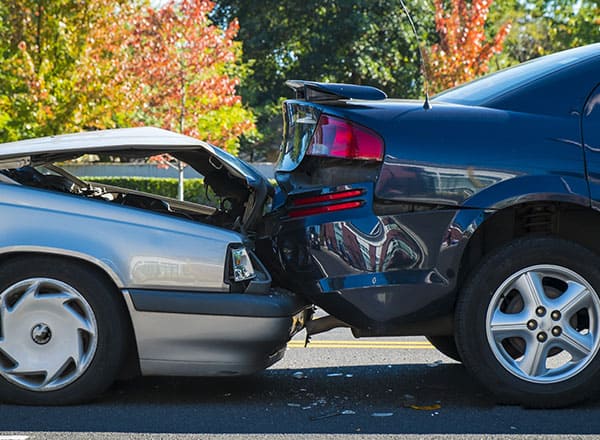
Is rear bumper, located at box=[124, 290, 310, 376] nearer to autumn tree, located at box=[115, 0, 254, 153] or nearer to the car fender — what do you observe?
the car fender

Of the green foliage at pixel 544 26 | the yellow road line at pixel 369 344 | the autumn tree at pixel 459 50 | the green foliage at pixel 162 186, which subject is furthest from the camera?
the green foliage at pixel 544 26

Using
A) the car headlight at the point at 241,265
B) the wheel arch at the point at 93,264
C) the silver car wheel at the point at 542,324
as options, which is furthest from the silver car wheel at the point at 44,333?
the silver car wheel at the point at 542,324

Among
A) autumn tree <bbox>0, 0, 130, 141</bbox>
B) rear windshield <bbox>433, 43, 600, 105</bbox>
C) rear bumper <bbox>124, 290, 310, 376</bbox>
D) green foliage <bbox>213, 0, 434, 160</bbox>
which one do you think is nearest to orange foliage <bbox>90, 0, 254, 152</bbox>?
autumn tree <bbox>0, 0, 130, 141</bbox>

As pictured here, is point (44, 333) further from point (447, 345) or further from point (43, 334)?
point (447, 345)

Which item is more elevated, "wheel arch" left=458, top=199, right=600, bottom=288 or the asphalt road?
"wheel arch" left=458, top=199, right=600, bottom=288

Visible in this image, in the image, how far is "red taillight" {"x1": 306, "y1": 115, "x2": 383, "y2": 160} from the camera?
4.23 m

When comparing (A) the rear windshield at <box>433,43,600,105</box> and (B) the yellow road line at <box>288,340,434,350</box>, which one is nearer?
(A) the rear windshield at <box>433,43,600,105</box>

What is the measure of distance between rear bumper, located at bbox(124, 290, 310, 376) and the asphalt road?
0.22m

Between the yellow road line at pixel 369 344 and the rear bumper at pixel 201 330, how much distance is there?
1950mm

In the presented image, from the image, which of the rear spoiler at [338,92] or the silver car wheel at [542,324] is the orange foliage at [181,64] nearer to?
the rear spoiler at [338,92]

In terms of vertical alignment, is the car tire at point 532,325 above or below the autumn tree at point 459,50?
below

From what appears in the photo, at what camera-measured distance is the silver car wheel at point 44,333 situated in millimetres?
4258

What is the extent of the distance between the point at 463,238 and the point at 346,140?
698 millimetres

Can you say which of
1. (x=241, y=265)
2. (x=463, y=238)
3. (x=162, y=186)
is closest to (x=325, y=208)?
(x=241, y=265)
